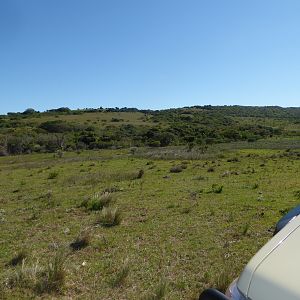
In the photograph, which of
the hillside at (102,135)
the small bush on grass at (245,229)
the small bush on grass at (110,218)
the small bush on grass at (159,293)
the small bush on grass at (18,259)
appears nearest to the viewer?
the small bush on grass at (159,293)

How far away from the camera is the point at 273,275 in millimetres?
2238

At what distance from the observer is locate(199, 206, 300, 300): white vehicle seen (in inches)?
83.4

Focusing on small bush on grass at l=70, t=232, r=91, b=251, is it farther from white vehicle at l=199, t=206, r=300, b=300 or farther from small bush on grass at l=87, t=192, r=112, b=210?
white vehicle at l=199, t=206, r=300, b=300

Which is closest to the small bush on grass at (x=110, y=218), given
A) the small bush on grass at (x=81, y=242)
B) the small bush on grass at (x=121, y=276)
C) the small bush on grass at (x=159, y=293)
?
the small bush on grass at (x=81, y=242)

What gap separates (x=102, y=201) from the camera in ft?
41.9

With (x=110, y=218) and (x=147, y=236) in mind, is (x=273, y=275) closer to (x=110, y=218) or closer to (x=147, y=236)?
(x=147, y=236)

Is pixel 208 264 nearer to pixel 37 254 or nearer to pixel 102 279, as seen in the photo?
pixel 102 279

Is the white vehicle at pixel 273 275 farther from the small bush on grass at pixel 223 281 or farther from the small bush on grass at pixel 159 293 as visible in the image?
the small bush on grass at pixel 223 281

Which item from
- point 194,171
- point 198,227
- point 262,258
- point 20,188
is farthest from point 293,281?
point 194,171

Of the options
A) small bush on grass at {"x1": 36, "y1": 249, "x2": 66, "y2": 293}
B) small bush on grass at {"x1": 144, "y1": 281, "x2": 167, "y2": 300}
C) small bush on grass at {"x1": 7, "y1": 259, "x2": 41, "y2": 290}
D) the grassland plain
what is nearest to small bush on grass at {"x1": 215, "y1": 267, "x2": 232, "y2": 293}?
the grassland plain

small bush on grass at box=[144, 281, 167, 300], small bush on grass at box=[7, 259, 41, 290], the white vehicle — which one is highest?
the white vehicle

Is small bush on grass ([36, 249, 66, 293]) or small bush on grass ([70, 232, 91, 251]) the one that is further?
small bush on grass ([70, 232, 91, 251])

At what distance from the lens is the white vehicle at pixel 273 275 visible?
6.95 feet

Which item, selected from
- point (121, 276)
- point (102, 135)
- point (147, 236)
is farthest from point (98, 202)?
point (102, 135)
